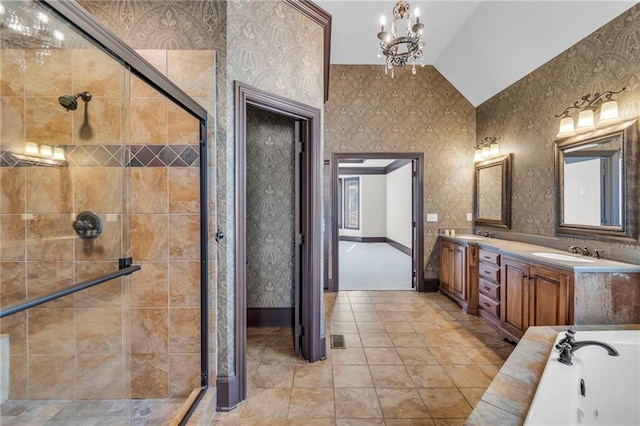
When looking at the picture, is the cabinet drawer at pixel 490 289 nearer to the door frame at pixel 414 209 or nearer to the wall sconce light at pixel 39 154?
the door frame at pixel 414 209

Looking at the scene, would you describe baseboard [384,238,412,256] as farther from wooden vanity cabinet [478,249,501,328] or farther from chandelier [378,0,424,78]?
chandelier [378,0,424,78]

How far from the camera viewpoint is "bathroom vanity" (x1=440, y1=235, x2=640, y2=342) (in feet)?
6.89

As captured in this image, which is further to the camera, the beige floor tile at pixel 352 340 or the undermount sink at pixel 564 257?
the beige floor tile at pixel 352 340

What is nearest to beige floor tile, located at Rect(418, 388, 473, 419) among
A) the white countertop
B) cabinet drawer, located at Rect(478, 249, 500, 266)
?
the white countertop

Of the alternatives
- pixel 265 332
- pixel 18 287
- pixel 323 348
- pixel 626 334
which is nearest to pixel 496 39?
pixel 626 334

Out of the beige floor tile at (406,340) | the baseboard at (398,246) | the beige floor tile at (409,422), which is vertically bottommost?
the beige floor tile at (409,422)

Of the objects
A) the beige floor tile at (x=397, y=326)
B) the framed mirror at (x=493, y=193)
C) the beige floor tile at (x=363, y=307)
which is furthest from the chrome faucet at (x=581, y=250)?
the beige floor tile at (x=363, y=307)

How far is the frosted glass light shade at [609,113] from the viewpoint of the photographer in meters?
2.30

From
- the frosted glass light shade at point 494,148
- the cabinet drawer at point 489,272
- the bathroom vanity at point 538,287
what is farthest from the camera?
the frosted glass light shade at point 494,148

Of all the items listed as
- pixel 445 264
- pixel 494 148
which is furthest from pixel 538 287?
pixel 494 148

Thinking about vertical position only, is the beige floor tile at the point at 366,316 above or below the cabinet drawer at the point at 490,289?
below

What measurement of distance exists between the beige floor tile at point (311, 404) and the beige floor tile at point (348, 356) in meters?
0.44

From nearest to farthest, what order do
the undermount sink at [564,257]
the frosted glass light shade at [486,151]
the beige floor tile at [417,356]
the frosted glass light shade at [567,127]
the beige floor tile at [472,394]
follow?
the beige floor tile at [472,394] → the undermount sink at [564,257] → the beige floor tile at [417,356] → the frosted glass light shade at [567,127] → the frosted glass light shade at [486,151]

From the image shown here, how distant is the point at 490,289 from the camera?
10.5 feet
